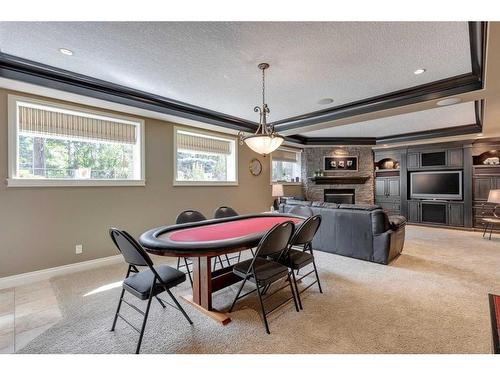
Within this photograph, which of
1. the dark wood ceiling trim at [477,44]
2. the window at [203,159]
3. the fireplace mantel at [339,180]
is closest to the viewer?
the dark wood ceiling trim at [477,44]

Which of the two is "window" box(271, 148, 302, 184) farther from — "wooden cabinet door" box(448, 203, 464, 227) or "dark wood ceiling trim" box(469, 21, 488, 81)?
"dark wood ceiling trim" box(469, 21, 488, 81)

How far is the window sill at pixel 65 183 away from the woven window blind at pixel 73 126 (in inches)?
25.1

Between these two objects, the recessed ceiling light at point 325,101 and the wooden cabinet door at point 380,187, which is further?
the wooden cabinet door at point 380,187

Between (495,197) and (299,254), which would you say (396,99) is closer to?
(299,254)

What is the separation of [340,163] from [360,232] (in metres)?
4.23

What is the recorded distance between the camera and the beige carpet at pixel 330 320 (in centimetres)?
175

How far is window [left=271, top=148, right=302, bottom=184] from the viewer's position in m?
6.71

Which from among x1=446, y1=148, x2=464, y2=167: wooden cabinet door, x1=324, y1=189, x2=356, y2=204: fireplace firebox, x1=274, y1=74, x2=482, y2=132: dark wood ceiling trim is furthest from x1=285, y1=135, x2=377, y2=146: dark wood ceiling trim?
x1=274, y1=74, x2=482, y2=132: dark wood ceiling trim

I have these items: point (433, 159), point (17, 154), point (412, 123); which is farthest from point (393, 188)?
point (17, 154)

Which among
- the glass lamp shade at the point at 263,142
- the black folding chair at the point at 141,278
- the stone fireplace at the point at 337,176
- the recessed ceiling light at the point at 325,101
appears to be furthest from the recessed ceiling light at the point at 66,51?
the stone fireplace at the point at 337,176

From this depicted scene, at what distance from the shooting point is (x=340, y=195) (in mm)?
7484

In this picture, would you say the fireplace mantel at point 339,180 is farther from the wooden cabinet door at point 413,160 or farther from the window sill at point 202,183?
the window sill at point 202,183
